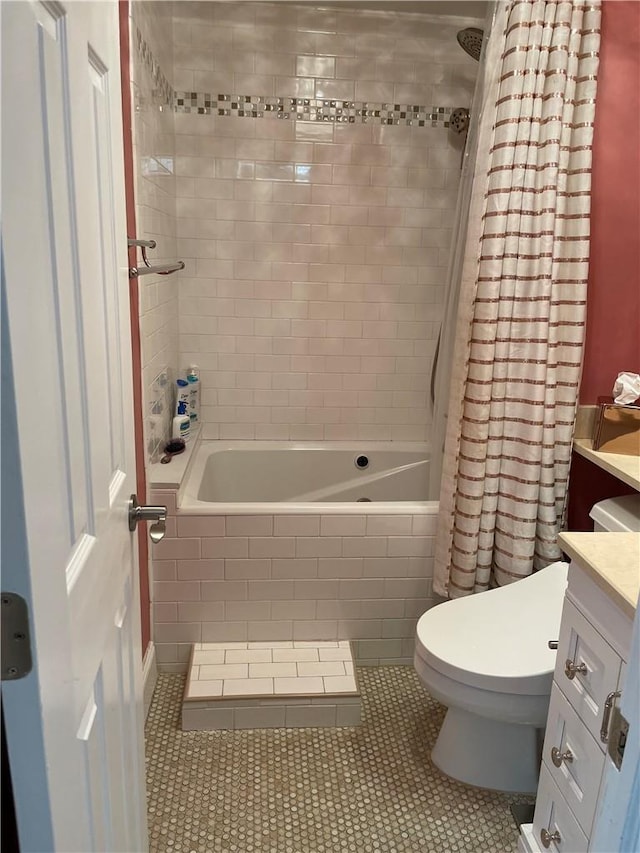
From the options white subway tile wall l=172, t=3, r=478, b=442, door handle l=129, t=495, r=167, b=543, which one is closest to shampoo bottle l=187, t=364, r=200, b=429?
white subway tile wall l=172, t=3, r=478, b=442

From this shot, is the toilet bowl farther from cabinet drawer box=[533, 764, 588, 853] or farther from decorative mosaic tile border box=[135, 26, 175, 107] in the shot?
decorative mosaic tile border box=[135, 26, 175, 107]

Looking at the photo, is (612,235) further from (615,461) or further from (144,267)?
(144,267)

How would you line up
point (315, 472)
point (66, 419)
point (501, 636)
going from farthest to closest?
point (315, 472) < point (501, 636) < point (66, 419)

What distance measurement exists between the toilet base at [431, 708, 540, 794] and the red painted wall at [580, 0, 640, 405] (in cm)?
104

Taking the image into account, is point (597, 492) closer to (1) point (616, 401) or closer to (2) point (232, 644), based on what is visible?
(1) point (616, 401)

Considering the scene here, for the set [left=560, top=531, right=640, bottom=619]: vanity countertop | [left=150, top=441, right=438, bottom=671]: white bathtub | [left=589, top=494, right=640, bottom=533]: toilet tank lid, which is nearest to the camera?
[left=560, top=531, right=640, bottom=619]: vanity countertop

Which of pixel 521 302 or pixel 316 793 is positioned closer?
pixel 316 793

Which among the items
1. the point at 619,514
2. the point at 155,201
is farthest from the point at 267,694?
the point at 155,201

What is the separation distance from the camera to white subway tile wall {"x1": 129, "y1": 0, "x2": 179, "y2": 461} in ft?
7.04

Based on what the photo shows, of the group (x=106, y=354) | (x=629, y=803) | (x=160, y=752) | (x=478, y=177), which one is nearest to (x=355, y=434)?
(x=478, y=177)

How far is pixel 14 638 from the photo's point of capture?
0.66m

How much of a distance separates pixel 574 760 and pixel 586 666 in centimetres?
20

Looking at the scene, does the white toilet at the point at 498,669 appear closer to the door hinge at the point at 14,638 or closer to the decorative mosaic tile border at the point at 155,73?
the door hinge at the point at 14,638

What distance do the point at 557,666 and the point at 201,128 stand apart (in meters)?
2.48
